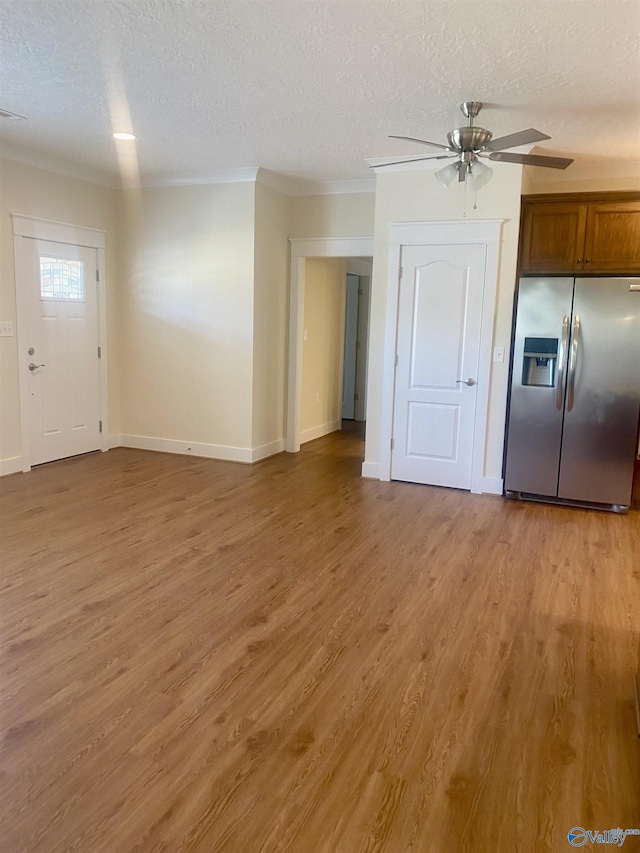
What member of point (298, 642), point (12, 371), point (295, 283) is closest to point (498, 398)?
point (295, 283)

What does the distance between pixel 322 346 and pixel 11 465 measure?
11.8ft

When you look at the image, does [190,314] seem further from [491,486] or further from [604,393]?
[604,393]

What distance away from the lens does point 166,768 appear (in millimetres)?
1938

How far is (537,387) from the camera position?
4.76 metres

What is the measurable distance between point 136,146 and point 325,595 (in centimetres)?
386

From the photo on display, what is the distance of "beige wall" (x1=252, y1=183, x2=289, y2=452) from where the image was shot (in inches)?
229

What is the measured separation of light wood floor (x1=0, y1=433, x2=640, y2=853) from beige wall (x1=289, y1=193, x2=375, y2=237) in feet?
9.91

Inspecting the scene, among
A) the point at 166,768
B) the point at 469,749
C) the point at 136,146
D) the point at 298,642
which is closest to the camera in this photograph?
the point at 166,768

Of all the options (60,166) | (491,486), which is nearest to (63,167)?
(60,166)

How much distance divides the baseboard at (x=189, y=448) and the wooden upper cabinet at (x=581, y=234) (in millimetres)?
3105

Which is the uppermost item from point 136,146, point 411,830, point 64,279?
point 136,146

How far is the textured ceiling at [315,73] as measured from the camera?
2691 mm

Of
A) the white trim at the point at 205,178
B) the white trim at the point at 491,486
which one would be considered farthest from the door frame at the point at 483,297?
the white trim at the point at 205,178

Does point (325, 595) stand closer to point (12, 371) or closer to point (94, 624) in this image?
point (94, 624)
